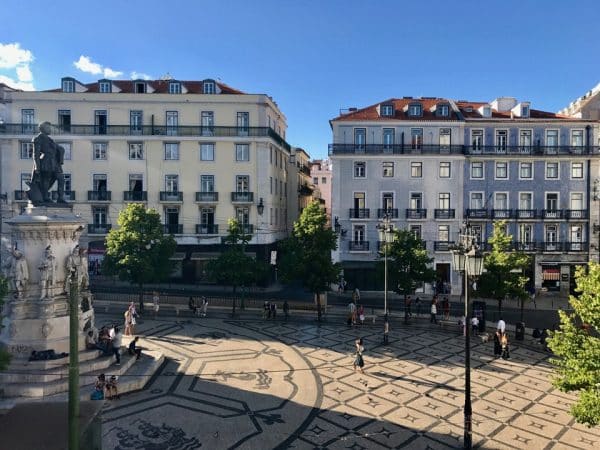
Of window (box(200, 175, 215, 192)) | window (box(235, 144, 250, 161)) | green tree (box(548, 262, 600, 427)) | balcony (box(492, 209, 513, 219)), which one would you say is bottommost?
green tree (box(548, 262, 600, 427))

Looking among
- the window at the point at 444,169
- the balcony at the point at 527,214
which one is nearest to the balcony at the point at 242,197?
the window at the point at 444,169

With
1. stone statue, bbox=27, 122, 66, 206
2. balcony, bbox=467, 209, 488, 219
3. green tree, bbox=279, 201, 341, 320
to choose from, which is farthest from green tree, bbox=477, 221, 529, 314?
stone statue, bbox=27, 122, 66, 206

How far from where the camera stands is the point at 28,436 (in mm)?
6648

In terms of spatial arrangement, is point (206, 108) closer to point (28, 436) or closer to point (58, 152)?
point (58, 152)

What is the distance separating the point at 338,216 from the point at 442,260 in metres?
9.53

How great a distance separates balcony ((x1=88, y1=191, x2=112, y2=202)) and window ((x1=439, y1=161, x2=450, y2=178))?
27.8 metres

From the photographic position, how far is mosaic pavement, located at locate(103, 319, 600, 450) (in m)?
12.8

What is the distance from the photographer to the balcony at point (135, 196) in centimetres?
3694

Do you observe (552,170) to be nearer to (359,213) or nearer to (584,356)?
(359,213)

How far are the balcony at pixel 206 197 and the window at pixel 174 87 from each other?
9.10 meters

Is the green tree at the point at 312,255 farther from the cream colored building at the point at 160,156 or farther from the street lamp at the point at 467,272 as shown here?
the street lamp at the point at 467,272

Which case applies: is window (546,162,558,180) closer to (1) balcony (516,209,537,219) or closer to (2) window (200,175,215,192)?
(1) balcony (516,209,537,219)

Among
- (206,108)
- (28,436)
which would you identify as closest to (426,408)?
(28,436)

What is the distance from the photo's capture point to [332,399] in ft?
51.2
